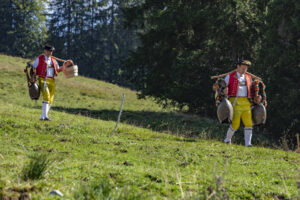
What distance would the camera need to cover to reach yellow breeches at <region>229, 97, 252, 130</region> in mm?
11297

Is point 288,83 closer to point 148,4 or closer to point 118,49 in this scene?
point 148,4

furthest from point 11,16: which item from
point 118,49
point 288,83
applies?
point 288,83

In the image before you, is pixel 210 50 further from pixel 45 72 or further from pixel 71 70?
pixel 45 72

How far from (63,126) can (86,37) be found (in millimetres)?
57860

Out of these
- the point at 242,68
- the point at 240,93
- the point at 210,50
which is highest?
the point at 210,50

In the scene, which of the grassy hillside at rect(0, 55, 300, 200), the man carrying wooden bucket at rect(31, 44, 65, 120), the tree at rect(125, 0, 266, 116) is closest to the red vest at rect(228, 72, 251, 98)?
the grassy hillside at rect(0, 55, 300, 200)

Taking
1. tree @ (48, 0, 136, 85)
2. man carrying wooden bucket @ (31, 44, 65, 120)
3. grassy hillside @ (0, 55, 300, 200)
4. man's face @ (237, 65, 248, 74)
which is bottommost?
grassy hillside @ (0, 55, 300, 200)

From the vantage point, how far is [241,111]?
11.3m

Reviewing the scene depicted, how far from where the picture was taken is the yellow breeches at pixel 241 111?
11.3 metres

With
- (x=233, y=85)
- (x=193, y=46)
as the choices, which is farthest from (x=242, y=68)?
(x=193, y=46)

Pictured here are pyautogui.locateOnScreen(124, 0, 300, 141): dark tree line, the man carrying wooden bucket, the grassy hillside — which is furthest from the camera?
pyautogui.locateOnScreen(124, 0, 300, 141): dark tree line

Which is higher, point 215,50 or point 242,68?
point 215,50

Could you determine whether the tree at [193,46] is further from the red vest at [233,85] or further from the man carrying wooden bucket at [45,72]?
the man carrying wooden bucket at [45,72]

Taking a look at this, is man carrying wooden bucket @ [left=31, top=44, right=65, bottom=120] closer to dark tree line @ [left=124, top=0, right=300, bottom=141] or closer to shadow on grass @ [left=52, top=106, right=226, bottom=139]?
shadow on grass @ [left=52, top=106, right=226, bottom=139]
